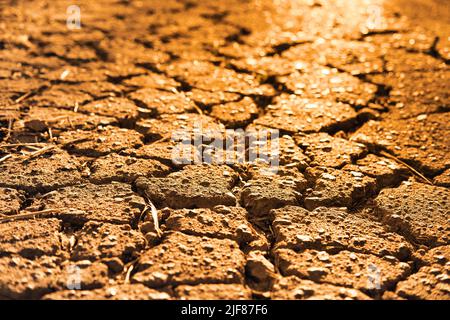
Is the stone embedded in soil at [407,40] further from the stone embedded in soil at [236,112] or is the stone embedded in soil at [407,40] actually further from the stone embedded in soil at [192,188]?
the stone embedded in soil at [192,188]

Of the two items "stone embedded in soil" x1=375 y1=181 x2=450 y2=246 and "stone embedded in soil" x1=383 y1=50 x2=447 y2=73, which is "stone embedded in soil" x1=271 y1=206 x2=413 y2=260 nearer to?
"stone embedded in soil" x1=375 y1=181 x2=450 y2=246

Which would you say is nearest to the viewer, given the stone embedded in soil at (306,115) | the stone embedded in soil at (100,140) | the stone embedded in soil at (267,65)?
the stone embedded in soil at (100,140)

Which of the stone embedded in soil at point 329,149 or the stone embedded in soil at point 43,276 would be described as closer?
the stone embedded in soil at point 43,276

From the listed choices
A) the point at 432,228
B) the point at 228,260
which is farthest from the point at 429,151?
the point at 228,260

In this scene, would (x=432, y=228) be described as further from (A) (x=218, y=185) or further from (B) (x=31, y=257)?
(B) (x=31, y=257)

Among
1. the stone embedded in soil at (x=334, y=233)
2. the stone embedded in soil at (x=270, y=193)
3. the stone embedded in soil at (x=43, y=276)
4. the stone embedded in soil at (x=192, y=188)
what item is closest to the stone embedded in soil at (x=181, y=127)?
the stone embedded in soil at (x=192, y=188)
